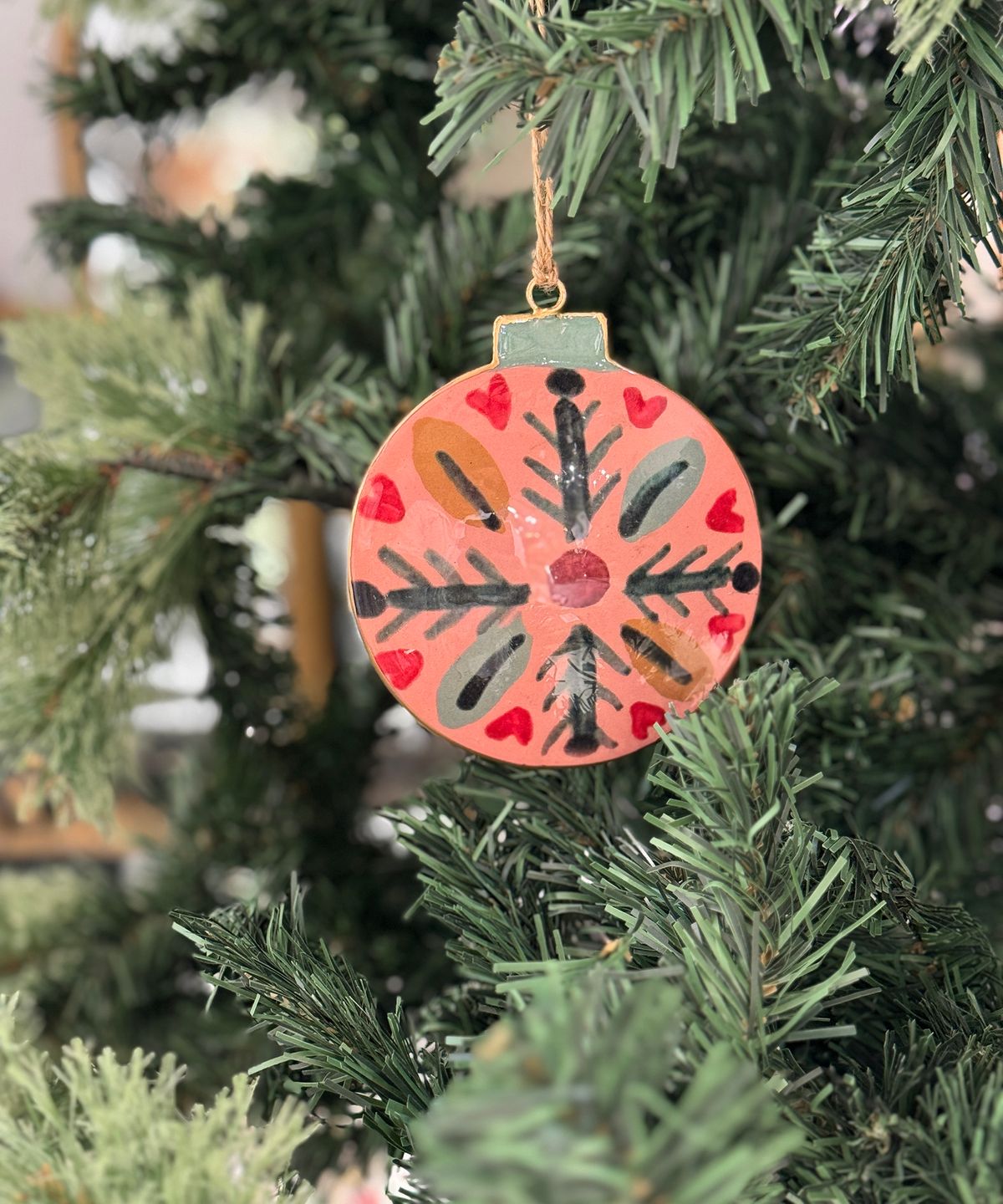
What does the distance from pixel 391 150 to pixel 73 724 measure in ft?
0.83

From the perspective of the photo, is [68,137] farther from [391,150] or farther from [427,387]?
[427,387]

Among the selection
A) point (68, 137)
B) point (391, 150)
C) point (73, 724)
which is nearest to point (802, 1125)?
point (73, 724)

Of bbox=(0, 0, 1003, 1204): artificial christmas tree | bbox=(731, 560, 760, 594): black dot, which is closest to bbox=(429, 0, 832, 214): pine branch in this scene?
bbox=(0, 0, 1003, 1204): artificial christmas tree

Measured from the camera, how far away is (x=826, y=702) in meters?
0.30

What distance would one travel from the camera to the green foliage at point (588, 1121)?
0.14 m

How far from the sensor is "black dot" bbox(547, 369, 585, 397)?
0.28 m

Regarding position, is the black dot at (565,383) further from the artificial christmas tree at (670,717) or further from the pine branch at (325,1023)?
the pine branch at (325,1023)

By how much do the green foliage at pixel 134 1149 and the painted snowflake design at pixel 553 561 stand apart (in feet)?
0.37

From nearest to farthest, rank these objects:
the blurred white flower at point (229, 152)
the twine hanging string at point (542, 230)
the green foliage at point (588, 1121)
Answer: the green foliage at point (588, 1121), the twine hanging string at point (542, 230), the blurred white flower at point (229, 152)

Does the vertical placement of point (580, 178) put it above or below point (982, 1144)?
above

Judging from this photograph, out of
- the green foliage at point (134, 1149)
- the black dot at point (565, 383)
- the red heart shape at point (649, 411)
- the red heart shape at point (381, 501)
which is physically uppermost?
the black dot at point (565, 383)

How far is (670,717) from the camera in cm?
22

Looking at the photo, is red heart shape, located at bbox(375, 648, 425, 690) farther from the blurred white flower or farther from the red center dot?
the blurred white flower

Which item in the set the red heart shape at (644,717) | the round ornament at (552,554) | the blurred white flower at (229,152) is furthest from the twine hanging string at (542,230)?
the blurred white flower at (229,152)
